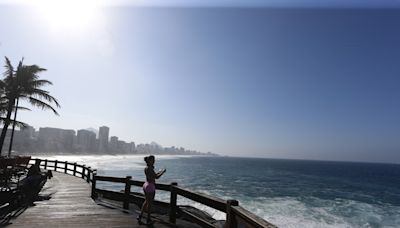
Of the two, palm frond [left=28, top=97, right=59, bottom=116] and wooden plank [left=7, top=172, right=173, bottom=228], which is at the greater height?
palm frond [left=28, top=97, right=59, bottom=116]

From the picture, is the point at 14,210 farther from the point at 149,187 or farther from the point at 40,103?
the point at 40,103

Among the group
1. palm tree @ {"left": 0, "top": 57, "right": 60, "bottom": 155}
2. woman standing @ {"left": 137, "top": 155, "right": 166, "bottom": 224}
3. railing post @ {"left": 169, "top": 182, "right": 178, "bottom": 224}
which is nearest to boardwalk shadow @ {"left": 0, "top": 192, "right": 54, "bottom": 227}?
woman standing @ {"left": 137, "top": 155, "right": 166, "bottom": 224}

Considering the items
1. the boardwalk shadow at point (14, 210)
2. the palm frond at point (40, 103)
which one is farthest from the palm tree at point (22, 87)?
the boardwalk shadow at point (14, 210)

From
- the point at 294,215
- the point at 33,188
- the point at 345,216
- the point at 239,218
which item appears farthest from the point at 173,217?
the point at 345,216

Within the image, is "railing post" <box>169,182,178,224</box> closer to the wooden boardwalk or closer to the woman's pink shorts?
the wooden boardwalk

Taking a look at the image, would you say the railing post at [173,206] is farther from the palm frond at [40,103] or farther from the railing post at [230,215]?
the palm frond at [40,103]

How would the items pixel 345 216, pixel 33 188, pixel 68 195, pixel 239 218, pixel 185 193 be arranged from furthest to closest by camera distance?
pixel 345 216
pixel 68 195
pixel 33 188
pixel 185 193
pixel 239 218

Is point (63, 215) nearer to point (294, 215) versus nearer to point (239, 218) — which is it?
point (239, 218)

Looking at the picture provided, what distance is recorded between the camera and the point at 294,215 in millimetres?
24688

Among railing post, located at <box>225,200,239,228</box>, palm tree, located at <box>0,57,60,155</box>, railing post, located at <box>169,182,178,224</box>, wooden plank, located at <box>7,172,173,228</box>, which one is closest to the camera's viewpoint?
railing post, located at <box>225,200,239,228</box>

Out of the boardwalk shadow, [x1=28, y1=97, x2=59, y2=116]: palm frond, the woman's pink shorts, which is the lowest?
the boardwalk shadow

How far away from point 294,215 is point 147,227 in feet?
68.5

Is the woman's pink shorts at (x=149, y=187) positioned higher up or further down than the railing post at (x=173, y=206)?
higher up

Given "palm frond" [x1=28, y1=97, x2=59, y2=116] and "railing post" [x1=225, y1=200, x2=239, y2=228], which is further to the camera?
"palm frond" [x1=28, y1=97, x2=59, y2=116]
